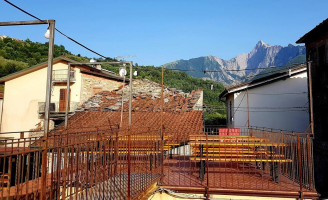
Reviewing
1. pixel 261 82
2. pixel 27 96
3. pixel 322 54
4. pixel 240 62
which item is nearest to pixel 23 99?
pixel 27 96

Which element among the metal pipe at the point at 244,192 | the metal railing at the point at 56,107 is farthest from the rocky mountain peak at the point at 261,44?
the metal pipe at the point at 244,192

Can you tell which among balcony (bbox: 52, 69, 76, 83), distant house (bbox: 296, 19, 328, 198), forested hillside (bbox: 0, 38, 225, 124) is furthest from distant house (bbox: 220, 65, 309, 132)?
forested hillside (bbox: 0, 38, 225, 124)

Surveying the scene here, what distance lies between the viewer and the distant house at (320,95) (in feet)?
40.6

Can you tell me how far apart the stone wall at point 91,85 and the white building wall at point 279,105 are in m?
14.7

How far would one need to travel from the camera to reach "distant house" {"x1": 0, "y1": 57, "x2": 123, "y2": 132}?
2472 centimetres

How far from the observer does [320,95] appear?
12938 millimetres

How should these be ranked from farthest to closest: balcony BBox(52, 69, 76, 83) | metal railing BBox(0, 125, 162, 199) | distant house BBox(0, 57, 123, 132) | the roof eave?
distant house BBox(0, 57, 123, 132) < balcony BBox(52, 69, 76, 83) < the roof eave < metal railing BBox(0, 125, 162, 199)

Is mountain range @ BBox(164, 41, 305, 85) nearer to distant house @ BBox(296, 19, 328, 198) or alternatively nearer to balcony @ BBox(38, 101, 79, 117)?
balcony @ BBox(38, 101, 79, 117)

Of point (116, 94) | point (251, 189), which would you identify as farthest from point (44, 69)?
point (251, 189)

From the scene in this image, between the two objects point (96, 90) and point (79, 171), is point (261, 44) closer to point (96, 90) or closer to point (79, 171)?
point (96, 90)

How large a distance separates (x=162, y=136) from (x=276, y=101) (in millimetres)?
12446

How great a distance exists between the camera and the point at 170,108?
1738cm

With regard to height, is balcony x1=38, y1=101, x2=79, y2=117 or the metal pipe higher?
balcony x1=38, y1=101, x2=79, y2=117

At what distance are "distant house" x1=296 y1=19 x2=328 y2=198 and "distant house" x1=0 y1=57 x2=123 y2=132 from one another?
1848 cm
